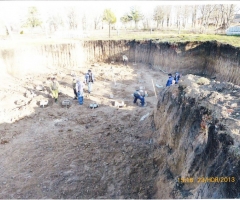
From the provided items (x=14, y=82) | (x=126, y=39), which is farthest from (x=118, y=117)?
(x=126, y=39)

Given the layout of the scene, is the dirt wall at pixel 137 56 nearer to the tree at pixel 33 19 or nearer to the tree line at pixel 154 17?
the tree line at pixel 154 17

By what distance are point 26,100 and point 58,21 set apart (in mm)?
49576

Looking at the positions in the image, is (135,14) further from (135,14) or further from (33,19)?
(33,19)

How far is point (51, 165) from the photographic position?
785 centimetres

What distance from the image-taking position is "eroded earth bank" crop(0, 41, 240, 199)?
482 centimetres

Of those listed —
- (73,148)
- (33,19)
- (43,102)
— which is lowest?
(73,148)

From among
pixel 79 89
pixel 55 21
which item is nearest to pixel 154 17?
pixel 55 21

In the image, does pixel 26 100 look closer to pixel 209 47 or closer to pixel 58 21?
pixel 209 47

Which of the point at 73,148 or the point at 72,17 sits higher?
the point at 72,17

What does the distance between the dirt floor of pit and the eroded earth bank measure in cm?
3

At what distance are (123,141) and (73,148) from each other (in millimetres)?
2025

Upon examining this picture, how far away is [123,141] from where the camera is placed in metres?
9.12

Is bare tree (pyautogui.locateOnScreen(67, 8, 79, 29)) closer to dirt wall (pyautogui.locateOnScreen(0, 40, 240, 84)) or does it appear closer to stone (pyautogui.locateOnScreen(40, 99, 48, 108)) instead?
dirt wall (pyautogui.locateOnScreen(0, 40, 240, 84))

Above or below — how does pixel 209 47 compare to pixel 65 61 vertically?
above
